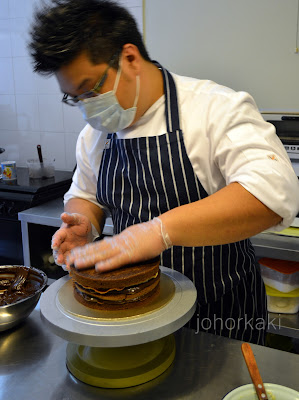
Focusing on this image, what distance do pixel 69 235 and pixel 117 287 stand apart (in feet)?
1.45

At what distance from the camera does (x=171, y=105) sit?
1305mm

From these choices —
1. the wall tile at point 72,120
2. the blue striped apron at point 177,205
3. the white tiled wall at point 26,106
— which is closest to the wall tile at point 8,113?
the white tiled wall at point 26,106

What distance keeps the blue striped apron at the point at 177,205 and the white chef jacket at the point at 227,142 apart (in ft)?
0.10

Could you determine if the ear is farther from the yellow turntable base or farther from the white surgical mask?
the yellow turntable base

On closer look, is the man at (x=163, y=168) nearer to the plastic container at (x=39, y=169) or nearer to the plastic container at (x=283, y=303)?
the plastic container at (x=283, y=303)

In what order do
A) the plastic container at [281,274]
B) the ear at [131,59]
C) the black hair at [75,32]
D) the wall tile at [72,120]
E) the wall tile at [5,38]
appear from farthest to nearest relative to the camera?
1. the wall tile at [5,38]
2. the wall tile at [72,120]
3. the plastic container at [281,274]
4. the ear at [131,59]
5. the black hair at [75,32]

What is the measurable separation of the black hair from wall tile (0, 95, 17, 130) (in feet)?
7.78

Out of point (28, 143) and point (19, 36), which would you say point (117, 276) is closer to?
point (28, 143)

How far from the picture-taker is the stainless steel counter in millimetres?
914

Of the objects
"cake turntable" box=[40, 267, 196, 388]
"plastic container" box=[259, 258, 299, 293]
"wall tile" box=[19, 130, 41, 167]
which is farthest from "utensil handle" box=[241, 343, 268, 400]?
"wall tile" box=[19, 130, 41, 167]

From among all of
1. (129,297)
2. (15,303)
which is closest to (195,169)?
(129,297)

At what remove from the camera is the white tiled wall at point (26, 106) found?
3164mm

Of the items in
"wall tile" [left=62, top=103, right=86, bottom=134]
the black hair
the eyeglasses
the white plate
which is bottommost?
the white plate

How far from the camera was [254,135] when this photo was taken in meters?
1.10
